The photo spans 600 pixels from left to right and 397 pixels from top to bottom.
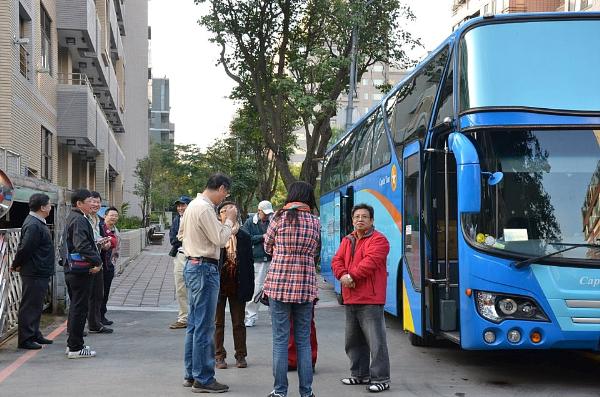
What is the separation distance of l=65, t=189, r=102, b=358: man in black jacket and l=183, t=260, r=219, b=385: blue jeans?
7.07 ft

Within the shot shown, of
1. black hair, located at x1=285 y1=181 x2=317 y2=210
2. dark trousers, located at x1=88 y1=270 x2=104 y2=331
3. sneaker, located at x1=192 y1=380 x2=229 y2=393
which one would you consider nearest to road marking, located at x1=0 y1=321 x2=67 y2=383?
dark trousers, located at x1=88 y1=270 x2=104 y2=331

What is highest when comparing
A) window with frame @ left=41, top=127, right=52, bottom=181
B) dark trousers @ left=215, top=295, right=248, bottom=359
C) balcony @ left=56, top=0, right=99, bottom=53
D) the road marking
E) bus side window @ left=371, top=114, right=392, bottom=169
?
balcony @ left=56, top=0, right=99, bottom=53

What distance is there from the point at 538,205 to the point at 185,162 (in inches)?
2118

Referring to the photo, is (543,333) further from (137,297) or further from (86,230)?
(137,297)

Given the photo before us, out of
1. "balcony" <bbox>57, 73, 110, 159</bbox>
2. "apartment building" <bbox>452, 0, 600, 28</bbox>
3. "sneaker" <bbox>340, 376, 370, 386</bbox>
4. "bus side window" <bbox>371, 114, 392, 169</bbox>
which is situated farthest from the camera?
"apartment building" <bbox>452, 0, 600, 28</bbox>

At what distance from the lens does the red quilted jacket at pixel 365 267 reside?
272 inches

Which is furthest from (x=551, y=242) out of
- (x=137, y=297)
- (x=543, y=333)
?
(x=137, y=297)

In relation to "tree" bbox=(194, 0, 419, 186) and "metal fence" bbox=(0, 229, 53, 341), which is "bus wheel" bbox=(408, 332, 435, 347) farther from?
"tree" bbox=(194, 0, 419, 186)

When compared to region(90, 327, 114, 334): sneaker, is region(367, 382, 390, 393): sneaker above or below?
below

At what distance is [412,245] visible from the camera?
890cm

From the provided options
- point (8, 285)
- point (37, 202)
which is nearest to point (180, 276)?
point (8, 285)

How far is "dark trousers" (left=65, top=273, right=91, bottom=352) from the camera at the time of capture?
8.50 m

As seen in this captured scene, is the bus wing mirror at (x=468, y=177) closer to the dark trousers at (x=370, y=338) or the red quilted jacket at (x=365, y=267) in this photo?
the red quilted jacket at (x=365, y=267)

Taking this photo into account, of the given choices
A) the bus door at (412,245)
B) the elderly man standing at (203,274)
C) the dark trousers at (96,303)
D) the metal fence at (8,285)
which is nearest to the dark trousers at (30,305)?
the metal fence at (8,285)
